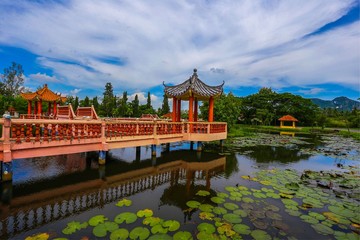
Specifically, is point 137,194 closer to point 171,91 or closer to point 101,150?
point 101,150

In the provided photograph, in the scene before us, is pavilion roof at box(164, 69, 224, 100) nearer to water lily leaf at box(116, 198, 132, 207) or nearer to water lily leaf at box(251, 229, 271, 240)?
water lily leaf at box(116, 198, 132, 207)

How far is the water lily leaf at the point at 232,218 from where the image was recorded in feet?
16.3

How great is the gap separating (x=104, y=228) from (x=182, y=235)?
172cm

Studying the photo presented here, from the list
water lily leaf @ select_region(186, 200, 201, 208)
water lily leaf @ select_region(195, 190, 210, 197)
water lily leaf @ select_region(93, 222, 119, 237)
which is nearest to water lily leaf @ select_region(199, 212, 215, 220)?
water lily leaf @ select_region(186, 200, 201, 208)

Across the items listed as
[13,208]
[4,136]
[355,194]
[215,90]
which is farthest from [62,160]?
[355,194]

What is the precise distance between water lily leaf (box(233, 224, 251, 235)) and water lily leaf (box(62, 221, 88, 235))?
3.41 m

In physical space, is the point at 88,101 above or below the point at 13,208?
above

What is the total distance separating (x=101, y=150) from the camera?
933cm

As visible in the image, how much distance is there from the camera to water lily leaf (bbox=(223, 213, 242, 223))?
4.98 metres

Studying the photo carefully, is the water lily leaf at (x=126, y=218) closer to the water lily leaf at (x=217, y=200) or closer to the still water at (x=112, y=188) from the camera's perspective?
the still water at (x=112, y=188)

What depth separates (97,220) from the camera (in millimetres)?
4797

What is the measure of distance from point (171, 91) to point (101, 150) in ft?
22.9

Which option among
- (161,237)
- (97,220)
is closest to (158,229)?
(161,237)

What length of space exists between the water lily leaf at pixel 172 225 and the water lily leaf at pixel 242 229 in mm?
1307
